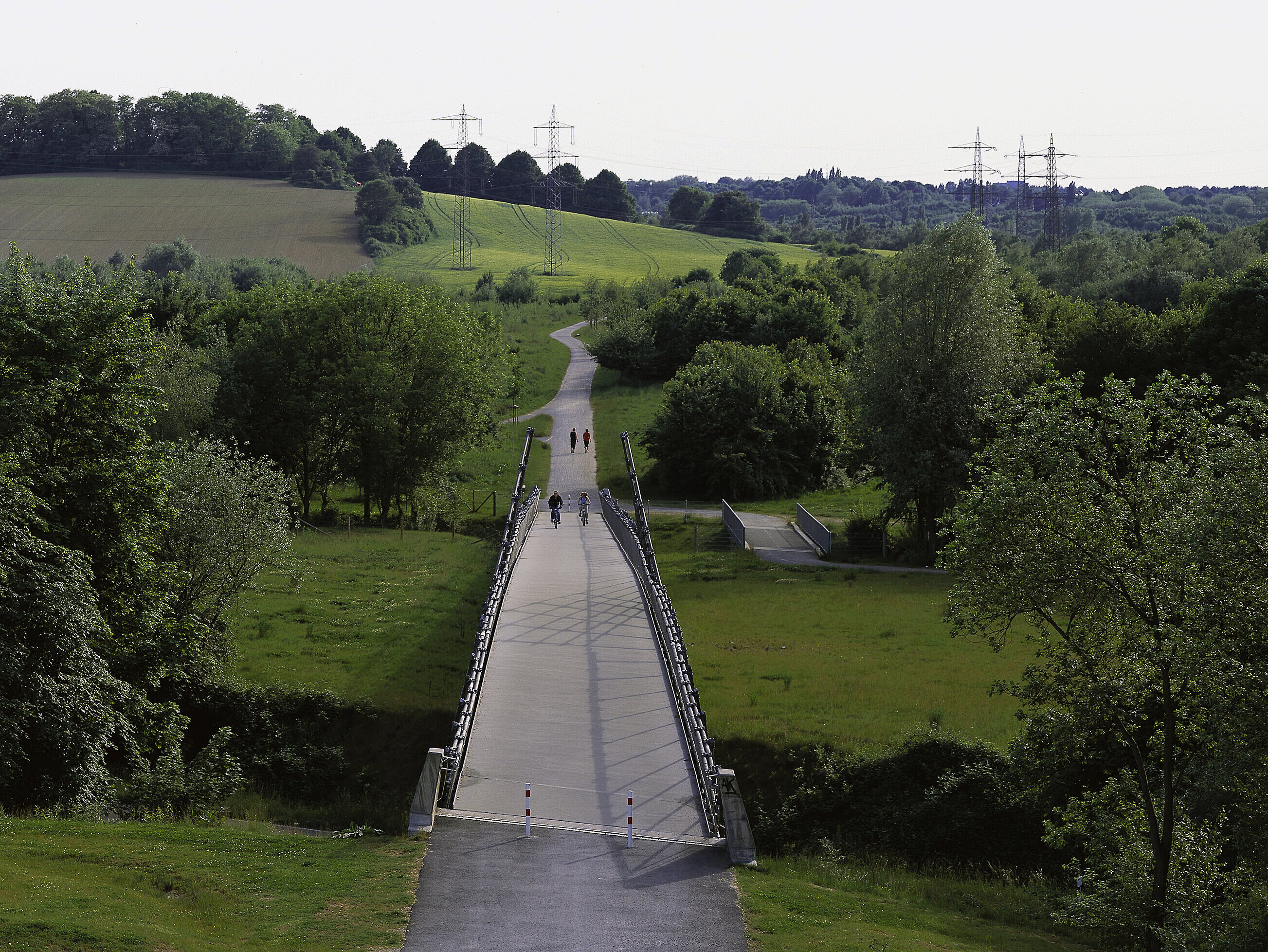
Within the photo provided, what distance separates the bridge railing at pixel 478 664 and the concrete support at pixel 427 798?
0.80ft

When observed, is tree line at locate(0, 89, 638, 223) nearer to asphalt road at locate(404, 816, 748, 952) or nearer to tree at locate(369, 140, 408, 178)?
tree at locate(369, 140, 408, 178)

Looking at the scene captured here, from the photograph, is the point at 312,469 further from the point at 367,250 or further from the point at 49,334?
the point at 367,250

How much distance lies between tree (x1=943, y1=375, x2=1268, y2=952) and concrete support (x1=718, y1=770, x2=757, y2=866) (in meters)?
4.69

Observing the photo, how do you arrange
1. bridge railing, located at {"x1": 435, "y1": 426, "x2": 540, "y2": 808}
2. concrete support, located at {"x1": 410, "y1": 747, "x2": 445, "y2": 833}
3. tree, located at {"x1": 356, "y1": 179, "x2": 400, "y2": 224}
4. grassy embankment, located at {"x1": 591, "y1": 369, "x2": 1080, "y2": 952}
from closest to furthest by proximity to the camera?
grassy embankment, located at {"x1": 591, "y1": 369, "x2": 1080, "y2": 952} < concrete support, located at {"x1": 410, "y1": 747, "x2": 445, "y2": 833} < bridge railing, located at {"x1": 435, "y1": 426, "x2": 540, "y2": 808} < tree, located at {"x1": 356, "y1": 179, "x2": 400, "y2": 224}

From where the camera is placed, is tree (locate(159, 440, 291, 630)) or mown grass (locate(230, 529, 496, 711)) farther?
mown grass (locate(230, 529, 496, 711))

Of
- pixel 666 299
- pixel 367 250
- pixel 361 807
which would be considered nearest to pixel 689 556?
pixel 361 807

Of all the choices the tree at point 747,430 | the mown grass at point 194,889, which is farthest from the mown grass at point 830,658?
the tree at point 747,430

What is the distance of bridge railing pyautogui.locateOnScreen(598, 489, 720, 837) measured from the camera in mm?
17469

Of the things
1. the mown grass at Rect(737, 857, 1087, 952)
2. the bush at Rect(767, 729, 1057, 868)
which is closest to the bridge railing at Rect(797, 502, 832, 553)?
the bush at Rect(767, 729, 1057, 868)

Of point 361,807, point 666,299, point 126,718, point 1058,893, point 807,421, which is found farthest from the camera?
point 666,299

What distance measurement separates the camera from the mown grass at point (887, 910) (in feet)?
44.4

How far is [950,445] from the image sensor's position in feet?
150

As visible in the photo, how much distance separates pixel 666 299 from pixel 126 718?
255 feet

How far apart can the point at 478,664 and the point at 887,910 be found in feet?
33.4
